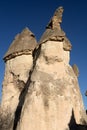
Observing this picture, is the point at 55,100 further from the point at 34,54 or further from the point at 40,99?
the point at 34,54

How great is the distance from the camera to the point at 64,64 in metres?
19.7

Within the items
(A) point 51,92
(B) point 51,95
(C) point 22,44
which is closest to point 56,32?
(C) point 22,44

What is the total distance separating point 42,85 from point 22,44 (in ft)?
14.3

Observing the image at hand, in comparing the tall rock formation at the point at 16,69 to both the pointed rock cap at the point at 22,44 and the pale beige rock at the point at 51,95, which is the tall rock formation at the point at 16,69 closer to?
the pointed rock cap at the point at 22,44

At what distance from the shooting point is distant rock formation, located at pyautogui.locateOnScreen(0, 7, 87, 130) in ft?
56.5

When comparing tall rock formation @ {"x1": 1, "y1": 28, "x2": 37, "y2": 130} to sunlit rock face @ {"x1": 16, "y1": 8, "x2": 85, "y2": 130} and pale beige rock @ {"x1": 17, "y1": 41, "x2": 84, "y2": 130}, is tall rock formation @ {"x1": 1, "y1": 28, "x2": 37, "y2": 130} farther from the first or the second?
pale beige rock @ {"x1": 17, "y1": 41, "x2": 84, "y2": 130}

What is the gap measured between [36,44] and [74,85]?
3709 millimetres

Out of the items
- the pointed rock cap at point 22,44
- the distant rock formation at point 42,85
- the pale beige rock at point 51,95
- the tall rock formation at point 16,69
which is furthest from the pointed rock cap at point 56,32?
the tall rock formation at point 16,69

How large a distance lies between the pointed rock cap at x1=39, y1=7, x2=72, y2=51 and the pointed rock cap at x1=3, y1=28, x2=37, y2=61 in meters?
A: 1.43

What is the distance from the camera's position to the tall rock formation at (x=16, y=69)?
20.0 metres

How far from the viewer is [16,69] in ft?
67.6

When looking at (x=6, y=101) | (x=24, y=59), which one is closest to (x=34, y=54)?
(x=24, y=59)

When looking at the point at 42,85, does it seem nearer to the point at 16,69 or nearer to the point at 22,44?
the point at 16,69

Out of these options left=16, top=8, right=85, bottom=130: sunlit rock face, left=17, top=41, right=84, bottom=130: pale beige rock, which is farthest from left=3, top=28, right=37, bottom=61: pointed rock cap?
left=17, top=41, right=84, bottom=130: pale beige rock
